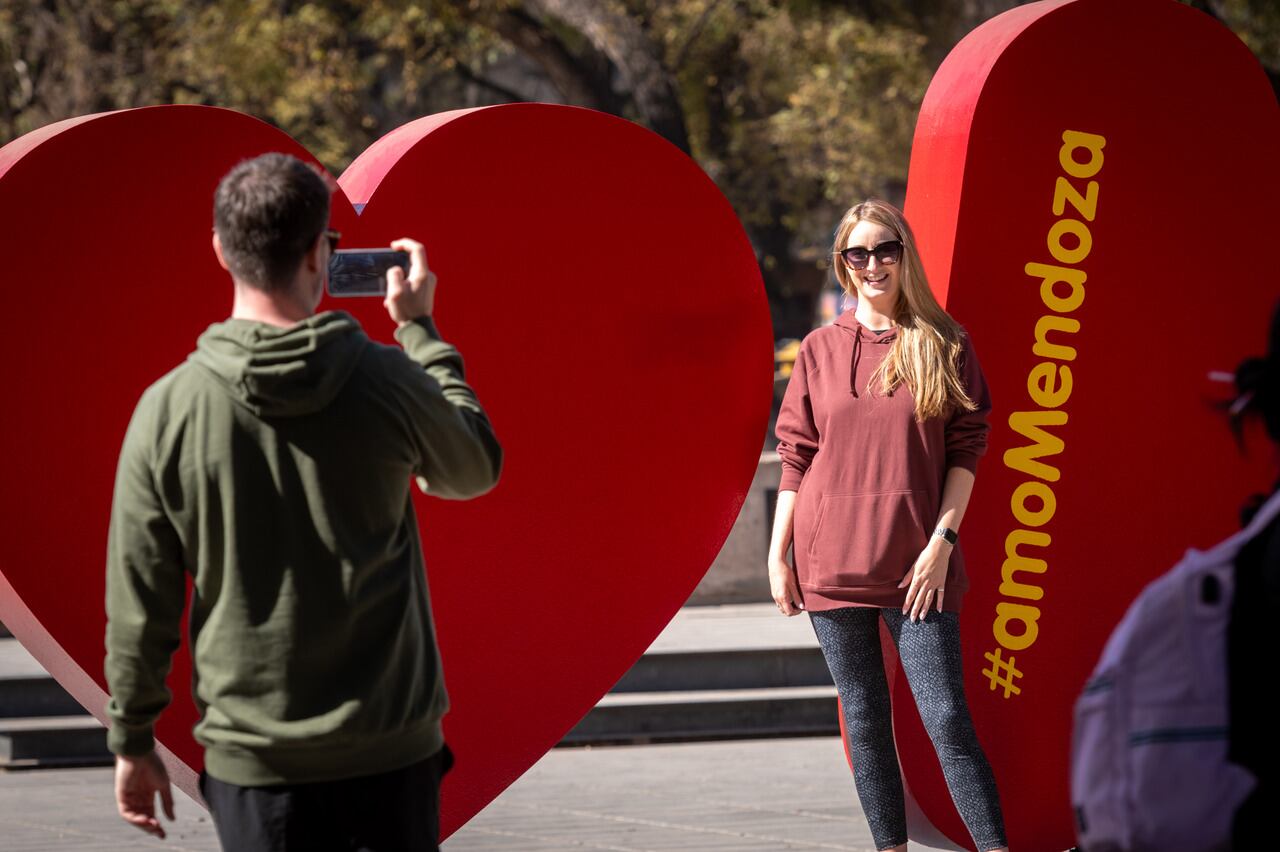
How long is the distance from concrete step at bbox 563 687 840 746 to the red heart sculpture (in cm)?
315

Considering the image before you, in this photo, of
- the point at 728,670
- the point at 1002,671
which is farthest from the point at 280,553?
the point at 728,670

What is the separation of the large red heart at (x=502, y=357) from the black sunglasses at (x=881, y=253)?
598 mm

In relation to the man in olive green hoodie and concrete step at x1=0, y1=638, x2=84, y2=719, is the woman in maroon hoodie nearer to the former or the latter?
the man in olive green hoodie

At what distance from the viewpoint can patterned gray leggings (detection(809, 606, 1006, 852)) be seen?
4121mm

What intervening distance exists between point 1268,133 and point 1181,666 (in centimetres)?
331

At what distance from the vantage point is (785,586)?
426 centimetres

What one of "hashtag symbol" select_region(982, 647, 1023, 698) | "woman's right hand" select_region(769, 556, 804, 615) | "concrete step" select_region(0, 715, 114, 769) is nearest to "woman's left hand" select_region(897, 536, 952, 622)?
"woman's right hand" select_region(769, 556, 804, 615)

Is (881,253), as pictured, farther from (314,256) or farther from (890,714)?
(314,256)

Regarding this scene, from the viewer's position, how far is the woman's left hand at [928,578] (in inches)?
160

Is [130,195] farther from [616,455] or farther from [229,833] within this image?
[229,833]

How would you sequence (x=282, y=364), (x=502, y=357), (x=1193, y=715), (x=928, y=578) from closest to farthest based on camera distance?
(x=1193, y=715), (x=282, y=364), (x=928, y=578), (x=502, y=357)

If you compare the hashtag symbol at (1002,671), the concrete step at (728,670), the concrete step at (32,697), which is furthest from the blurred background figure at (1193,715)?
the concrete step at (32,697)

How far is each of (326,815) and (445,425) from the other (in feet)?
2.00

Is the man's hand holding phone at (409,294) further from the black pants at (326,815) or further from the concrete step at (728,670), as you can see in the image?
the concrete step at (728,670)
